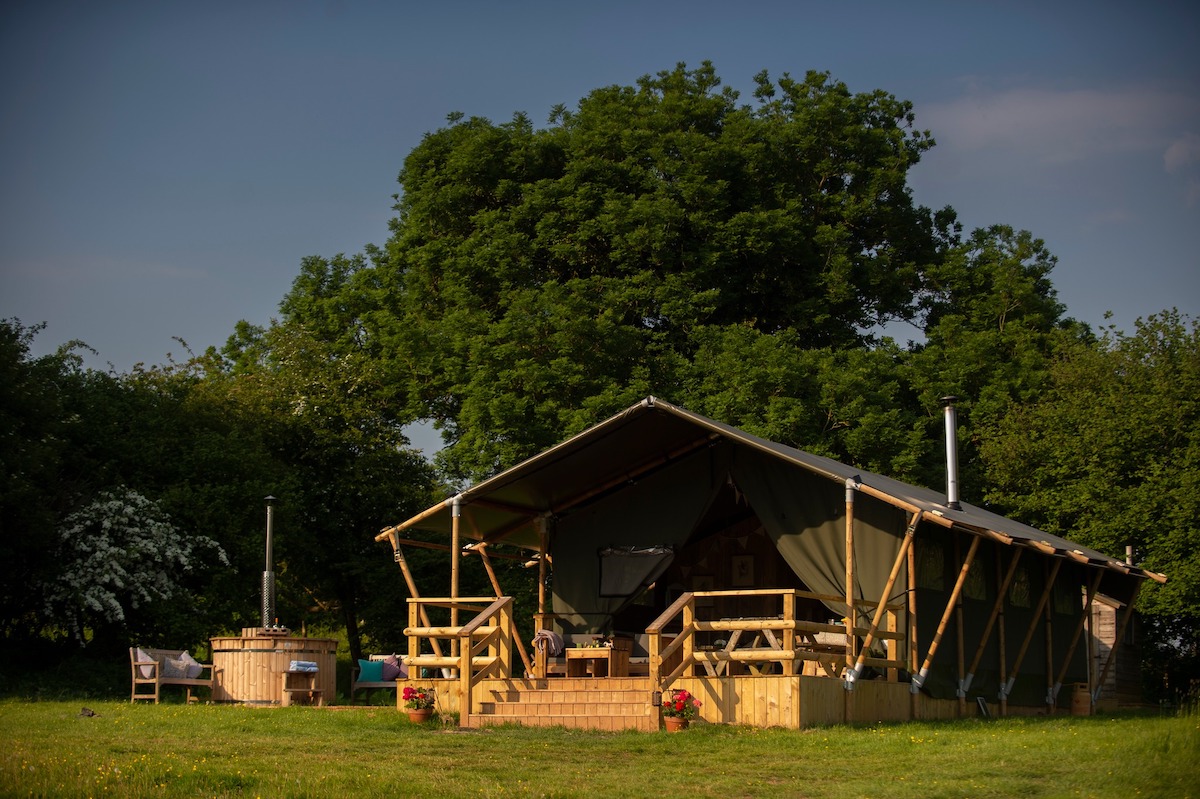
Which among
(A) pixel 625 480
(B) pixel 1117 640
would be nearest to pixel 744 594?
(A) pixel 625 480

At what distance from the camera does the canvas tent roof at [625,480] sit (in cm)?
1547

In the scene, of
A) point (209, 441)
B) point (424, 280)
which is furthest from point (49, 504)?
point (424, 280)

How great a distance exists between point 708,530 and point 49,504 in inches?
424

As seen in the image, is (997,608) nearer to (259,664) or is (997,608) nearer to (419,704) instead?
(419,704)

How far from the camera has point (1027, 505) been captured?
1036 inches

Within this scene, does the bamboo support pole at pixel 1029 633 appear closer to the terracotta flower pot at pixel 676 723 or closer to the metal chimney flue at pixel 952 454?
the metal chimney flue at pixel 952 454

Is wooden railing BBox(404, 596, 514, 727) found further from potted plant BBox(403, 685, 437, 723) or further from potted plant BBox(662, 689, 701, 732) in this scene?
potted plant BBox(662, 689, 701, 732)

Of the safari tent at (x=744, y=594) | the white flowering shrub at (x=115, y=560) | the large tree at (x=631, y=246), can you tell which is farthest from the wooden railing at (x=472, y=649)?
the large tree at (x=631, y=246)

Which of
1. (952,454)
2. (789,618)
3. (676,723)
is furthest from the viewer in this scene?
(952,454)

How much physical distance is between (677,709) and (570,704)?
1.64 m

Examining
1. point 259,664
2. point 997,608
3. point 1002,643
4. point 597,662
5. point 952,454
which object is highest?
point 952,454

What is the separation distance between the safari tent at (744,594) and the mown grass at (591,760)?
0.86 meters

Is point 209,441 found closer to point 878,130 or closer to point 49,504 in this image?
point 49,504

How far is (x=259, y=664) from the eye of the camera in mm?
18047
